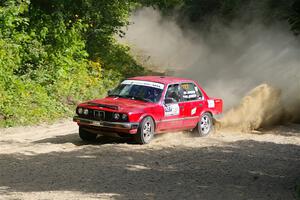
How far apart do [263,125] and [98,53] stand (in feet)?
33.1

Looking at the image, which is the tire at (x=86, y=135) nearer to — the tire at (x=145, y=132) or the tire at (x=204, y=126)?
the tire at (x=145, y=132)

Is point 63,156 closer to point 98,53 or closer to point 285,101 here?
point 285,101

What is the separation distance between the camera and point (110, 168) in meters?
10.8

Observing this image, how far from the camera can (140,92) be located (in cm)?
1436

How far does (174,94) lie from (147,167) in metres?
4.07

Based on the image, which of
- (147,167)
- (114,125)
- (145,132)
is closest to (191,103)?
(145,132)

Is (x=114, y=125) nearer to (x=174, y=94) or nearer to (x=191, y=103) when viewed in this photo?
(x=174, y=94)

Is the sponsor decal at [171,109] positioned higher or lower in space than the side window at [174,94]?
lower

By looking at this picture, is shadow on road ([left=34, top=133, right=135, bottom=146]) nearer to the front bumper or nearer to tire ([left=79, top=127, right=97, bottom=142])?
tire ([left=79, top=127, right=97, bottom=142])

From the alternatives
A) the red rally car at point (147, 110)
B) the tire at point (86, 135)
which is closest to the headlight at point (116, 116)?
the red rally car at point (147, 110)

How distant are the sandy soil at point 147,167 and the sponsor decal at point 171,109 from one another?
72 centimetres

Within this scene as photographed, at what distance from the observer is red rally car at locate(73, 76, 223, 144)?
43.4 feet

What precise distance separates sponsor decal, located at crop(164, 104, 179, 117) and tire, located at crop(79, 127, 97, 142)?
192 centimetres

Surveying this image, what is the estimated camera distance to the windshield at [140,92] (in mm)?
14195
